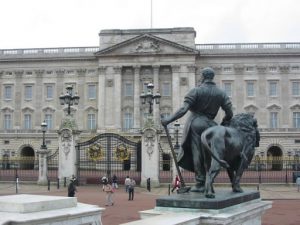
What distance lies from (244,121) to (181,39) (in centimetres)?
5834

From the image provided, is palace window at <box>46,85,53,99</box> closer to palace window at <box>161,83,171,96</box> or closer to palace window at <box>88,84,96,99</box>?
palace window at <box>88,84,96,99</box>

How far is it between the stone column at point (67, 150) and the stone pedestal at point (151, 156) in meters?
4.98

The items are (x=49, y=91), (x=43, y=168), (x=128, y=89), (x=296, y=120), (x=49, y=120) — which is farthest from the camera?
(x=49, y=91)

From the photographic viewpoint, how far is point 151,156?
3244cm

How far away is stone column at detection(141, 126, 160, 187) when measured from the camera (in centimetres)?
3238

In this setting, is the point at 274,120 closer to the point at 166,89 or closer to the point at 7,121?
the point at 166,89

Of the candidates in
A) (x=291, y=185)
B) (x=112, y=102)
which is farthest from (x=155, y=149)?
(x=112, y=102)

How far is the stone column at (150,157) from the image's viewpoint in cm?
3238

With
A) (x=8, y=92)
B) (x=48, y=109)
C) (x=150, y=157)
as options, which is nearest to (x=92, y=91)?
(x=48, y=109)

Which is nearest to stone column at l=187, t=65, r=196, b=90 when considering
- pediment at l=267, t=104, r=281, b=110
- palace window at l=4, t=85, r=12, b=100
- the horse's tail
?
pediment at l=267, t=104, r=281, b=110

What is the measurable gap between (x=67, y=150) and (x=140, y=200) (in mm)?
10222

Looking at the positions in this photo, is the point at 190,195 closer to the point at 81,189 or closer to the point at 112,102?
the point at 81,189

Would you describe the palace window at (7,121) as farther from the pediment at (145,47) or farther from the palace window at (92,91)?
the pediment at (145,47)

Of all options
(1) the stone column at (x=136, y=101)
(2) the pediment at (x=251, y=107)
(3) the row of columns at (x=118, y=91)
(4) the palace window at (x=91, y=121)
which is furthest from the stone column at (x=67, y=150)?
(2) the pediment at (x=251, y=107)
